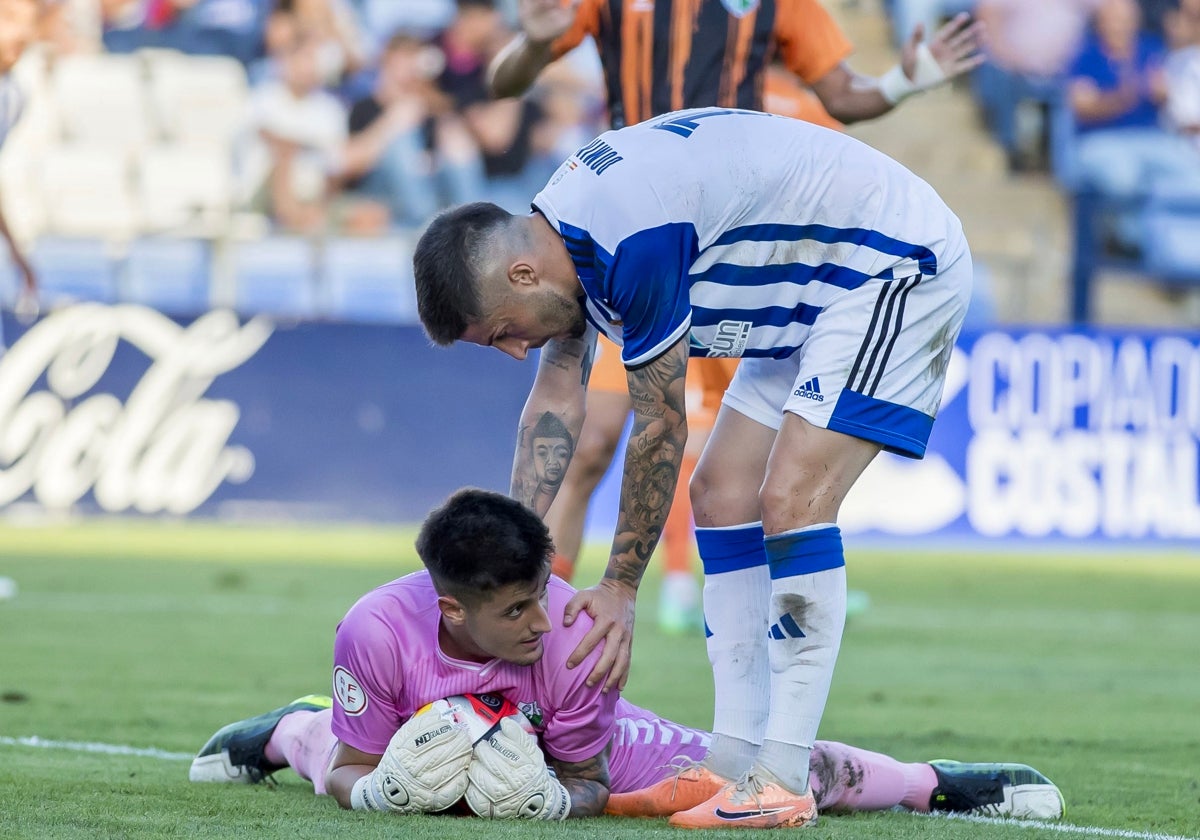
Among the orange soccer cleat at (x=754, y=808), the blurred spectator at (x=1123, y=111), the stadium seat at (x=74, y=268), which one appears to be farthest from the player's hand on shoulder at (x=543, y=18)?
the blurred spectator at (x=1123, y=111)

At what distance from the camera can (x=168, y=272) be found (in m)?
16.4

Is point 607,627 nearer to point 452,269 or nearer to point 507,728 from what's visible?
point 507,728

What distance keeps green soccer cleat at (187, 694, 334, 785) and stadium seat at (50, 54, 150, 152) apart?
566 inches

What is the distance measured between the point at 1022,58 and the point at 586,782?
1682 cm

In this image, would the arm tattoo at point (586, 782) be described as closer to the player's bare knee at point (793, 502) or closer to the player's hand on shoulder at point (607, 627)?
the player's hand on shoulder at point (607, 627)

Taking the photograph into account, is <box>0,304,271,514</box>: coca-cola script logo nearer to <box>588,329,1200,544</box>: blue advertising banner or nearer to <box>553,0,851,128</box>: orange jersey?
<box>588,329,1200,544</box>: blue advertising banner

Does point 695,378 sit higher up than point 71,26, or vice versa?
point 71,26

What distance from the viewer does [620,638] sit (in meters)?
3.81

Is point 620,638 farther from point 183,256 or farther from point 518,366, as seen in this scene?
point 183,256

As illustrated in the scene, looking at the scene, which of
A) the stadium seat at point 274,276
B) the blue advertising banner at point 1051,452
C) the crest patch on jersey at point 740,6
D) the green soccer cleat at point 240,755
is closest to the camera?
the green soccer cleat at point 240,755

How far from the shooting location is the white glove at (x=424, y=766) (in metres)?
3.81

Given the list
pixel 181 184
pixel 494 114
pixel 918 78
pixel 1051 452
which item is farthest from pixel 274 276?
pixel 918 78

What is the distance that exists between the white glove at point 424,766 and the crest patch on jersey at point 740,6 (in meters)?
3.25

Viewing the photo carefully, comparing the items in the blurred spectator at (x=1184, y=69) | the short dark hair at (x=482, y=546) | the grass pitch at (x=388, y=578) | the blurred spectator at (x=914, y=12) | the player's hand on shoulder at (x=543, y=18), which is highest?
the blurred spectator at (x=914, y=12)
